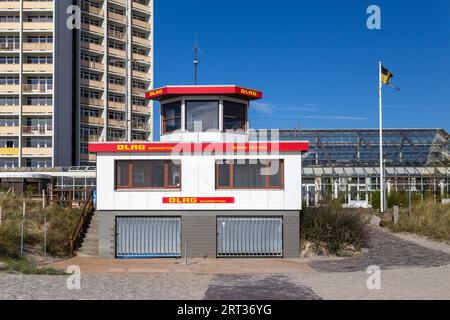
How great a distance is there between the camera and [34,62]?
75.9m

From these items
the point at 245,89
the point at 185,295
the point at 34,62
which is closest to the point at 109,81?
the point at 34,62

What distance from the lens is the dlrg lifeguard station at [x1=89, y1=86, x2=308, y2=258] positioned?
966 inches

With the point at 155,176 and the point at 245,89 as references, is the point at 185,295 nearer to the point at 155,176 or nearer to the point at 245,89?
the point at 155,176

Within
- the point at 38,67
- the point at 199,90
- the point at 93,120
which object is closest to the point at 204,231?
the point at 199,90

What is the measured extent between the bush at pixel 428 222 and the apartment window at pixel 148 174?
43.0ft

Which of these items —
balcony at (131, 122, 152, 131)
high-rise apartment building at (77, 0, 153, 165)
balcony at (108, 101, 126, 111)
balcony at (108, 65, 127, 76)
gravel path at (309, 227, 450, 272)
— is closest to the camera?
gravel path at (309, 227, 450, 272)

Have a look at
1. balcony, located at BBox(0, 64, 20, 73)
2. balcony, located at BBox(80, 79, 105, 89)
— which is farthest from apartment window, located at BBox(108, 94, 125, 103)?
balcony, located at BBox(0, 64, 20, 73)

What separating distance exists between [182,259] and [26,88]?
57.2m

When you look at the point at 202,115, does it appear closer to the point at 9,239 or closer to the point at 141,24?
the point at 9,239

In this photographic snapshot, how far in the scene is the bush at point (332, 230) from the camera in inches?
978

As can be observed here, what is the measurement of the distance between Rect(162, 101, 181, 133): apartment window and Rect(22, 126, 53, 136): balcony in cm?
5068

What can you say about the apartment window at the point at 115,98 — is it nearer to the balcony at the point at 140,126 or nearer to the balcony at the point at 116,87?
the balcony at the point at 116,87

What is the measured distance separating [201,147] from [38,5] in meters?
59.5

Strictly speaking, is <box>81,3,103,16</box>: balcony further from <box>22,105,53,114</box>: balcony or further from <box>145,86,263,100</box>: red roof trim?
<box>145,86,263,100</box>: red roof trim
